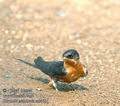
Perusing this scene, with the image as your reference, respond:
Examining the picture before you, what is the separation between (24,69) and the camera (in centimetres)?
873

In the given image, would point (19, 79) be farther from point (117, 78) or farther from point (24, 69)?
point (117, 78)

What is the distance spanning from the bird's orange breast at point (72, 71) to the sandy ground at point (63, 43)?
0.21 metres

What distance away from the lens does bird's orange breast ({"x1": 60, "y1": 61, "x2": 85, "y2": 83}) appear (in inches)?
288

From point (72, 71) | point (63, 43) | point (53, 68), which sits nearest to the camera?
point (72, 71)

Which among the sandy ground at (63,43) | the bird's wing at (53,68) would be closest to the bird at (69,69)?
the bird's wing at (53,68)

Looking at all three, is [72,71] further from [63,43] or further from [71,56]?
[63,43]

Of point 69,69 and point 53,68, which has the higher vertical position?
point 69,69

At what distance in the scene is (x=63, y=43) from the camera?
1092cm

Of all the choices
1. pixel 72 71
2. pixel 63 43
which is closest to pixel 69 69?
pixel 72 71

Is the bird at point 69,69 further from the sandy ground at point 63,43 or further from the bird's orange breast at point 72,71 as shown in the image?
the sandy ground at point 63,43

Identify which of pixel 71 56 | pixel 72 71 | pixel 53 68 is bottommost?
pixel 53 68

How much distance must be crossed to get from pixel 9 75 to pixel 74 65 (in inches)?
52.0

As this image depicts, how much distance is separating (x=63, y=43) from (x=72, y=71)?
3.64 meters

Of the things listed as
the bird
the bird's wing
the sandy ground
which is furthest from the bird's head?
the sandy ground
